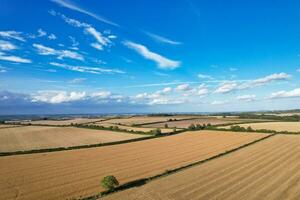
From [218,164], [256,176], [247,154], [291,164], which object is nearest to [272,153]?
[247,154]

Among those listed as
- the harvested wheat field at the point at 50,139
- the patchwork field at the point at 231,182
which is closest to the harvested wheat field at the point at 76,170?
the patchwork field at the point at 231,182

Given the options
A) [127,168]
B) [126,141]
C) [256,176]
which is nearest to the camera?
[256,176]

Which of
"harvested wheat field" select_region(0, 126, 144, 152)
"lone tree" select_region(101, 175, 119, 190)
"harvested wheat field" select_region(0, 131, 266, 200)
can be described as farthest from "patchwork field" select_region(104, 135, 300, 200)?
"harvested wheat field" select_region(0, 126, 144, 152)

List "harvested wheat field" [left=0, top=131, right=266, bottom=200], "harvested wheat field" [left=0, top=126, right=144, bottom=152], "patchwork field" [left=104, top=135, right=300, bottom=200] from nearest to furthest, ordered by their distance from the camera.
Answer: "patchwork field" [left=104, top=135, right=300, bottom=200] → "harvested wheat field" [left=0, top=131, right=266, bottom=200] → "harvested wheat field" [left=0, top=126, right=144, bottom=152]

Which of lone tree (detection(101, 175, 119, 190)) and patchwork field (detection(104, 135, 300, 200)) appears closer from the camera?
patchwork field (detection(104, 135, 300, 200))

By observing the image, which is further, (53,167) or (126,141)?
(126,141)

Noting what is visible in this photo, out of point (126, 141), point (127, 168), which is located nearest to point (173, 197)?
point (127, 168)

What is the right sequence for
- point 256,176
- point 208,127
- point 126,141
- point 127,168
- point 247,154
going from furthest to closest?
point 208,127 → point 126,141 → point 247,154 → point 127,168 → point 256,176

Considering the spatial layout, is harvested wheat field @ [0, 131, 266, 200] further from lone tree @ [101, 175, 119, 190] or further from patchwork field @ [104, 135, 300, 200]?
patchwork field @ [104, 135, 300, 200]

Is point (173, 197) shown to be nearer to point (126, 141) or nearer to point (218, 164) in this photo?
point (218, 164)
